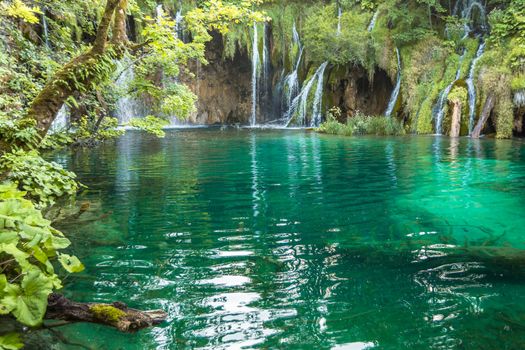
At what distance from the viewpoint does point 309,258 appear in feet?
15.5

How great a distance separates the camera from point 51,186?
517 centimetres

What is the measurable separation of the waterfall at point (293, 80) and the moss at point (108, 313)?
28.6m

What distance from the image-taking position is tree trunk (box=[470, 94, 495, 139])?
19594mm

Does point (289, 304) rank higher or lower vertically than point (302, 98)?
lower

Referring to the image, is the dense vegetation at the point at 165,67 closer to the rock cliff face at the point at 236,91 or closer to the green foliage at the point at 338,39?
the green foliage at the point at 338,39

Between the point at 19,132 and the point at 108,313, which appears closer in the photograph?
the point at 108,313

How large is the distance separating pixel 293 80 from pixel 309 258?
2788cm

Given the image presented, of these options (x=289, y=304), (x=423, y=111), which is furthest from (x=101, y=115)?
(x=423, y=111)

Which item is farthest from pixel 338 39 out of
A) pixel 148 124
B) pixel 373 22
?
pixel 148 124

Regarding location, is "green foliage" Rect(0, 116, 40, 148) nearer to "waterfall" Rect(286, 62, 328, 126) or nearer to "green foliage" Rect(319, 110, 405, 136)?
"green foliage" Rect(319, 110, 405, 136)

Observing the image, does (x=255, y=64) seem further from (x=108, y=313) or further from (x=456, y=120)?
(x=108, y=313)

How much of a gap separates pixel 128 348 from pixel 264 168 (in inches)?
356

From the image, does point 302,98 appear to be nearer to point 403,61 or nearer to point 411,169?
point 403,61

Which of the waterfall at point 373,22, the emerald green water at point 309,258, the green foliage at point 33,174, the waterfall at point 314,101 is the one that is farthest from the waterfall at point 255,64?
the green foliage at point 33,174
